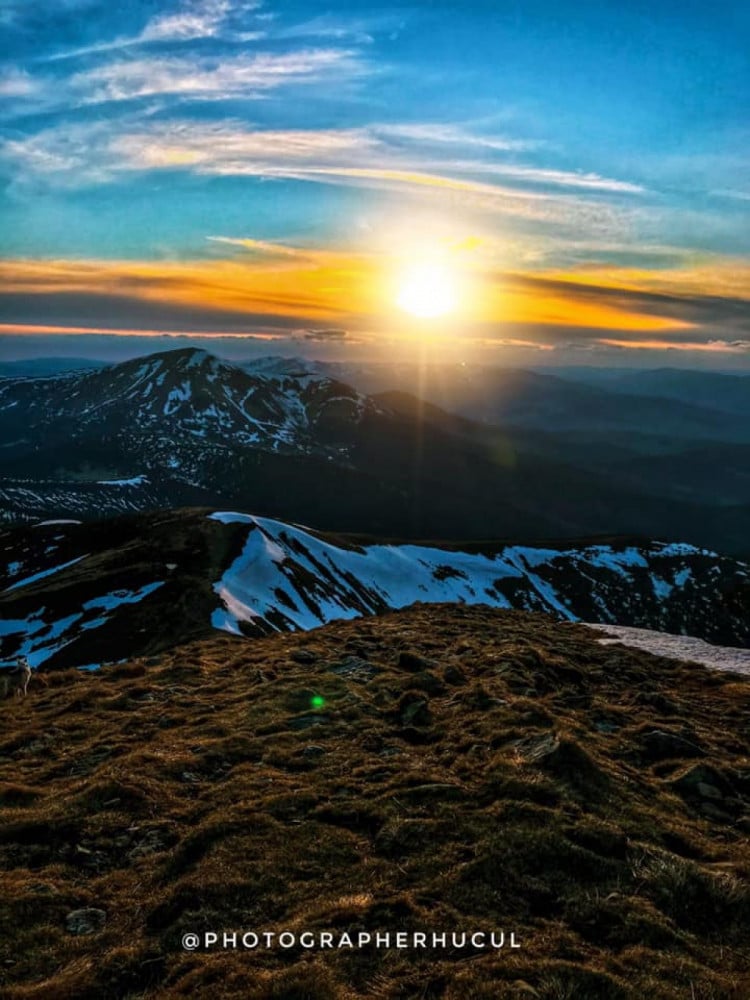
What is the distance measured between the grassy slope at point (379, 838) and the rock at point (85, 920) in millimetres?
236

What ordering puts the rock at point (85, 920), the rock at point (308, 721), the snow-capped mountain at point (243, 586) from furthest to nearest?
the snow-capped mountain at point (243, 586) < the rock at point (308, 721) < the rock at point (85, 920)

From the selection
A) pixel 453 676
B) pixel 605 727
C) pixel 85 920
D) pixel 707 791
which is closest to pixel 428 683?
pixel 453 676

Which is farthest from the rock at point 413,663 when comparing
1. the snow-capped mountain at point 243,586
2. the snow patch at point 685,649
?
the snow-capped mountain at point 243,586

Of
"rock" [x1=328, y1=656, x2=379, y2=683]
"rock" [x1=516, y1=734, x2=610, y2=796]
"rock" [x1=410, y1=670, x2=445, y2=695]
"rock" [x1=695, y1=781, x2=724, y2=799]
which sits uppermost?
"rock" [x1=516, y1=734, x2=610, y2=796]

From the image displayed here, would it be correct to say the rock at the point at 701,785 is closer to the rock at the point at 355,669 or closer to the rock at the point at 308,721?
the rock at the point at 308,721

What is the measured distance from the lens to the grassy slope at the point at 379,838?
930 cm

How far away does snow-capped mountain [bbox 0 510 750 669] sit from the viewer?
70500 mm

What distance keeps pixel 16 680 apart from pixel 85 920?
20.7m

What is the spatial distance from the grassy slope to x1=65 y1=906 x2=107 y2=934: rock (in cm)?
24

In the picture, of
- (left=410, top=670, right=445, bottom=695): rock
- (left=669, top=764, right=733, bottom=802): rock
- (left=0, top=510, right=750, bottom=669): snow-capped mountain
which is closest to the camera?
(left=669, top=764, right=733, bottom=802): rock

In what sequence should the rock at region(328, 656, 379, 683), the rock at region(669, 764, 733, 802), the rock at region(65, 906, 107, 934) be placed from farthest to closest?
1. the rock at region(328, 656, 379, 683)
2. the rock at region(669, 764, 733, 802)
3. the rock at region(65, 906, 107, 934)

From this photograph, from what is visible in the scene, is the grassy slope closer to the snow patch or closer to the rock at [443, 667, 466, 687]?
the rock at [443, 667, 466, 687]

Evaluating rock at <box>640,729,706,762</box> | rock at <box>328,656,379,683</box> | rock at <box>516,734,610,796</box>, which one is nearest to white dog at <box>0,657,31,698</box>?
rock at <box>328,656,379,683</box>

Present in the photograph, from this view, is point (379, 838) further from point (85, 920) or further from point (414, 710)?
point (414, 710)
